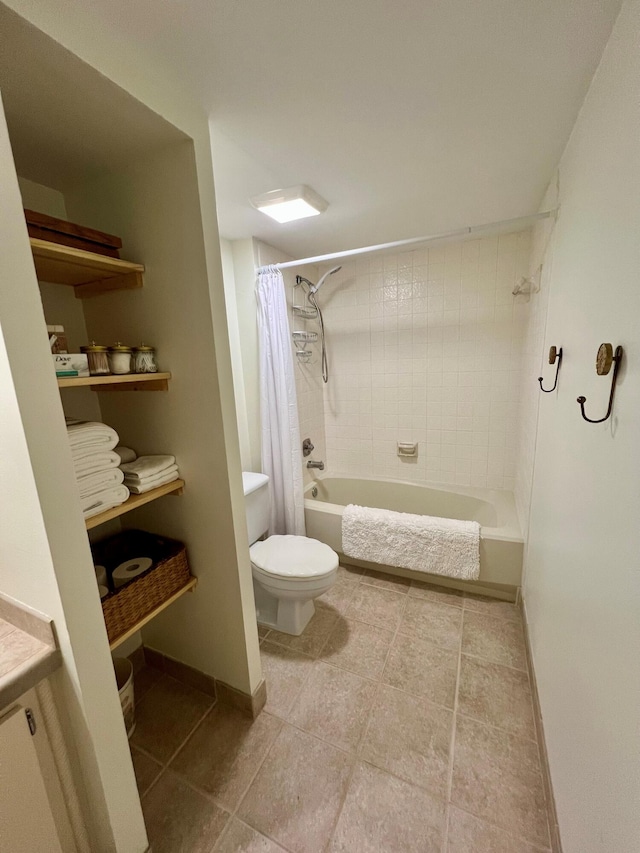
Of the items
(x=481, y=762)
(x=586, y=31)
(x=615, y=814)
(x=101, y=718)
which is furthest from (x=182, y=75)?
(x=481, y=762)

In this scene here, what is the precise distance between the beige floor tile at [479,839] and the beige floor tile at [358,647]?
0.54m

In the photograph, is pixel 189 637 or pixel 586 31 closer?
pixel 586 31

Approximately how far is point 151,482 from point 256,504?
877mm

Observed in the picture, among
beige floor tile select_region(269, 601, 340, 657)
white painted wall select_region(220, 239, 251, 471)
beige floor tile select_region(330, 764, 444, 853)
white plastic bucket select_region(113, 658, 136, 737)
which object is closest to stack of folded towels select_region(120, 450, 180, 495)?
white plastic bucket select_region(113, 658, 136, 737)

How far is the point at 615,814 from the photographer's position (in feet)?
2.08

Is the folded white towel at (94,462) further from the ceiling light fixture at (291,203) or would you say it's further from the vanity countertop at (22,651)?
the ceiling light fixture at (291,203)

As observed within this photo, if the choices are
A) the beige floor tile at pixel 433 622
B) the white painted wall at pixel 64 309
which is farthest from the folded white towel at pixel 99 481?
the beige floor tile at pixel 433 622

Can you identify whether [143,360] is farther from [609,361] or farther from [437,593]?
[437,593]

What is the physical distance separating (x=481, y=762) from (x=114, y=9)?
2.41m

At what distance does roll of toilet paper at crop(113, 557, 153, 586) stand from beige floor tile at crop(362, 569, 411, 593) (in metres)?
1.46

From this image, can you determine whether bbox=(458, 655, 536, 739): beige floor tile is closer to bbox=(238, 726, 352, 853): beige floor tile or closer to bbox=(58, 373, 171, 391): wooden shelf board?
bbox=(238, 726, 352, 853): beige floor tile

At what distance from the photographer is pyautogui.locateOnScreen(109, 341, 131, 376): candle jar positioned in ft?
3.55

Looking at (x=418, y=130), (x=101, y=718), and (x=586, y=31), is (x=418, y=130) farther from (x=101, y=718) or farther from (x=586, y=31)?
(x=101, y=718)

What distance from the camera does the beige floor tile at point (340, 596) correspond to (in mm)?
2010
